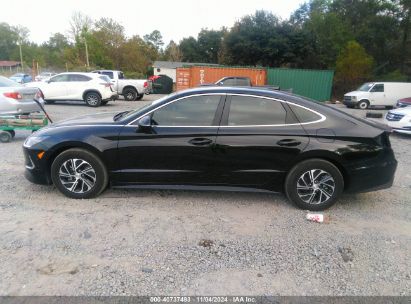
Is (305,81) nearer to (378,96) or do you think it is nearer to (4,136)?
(378,96)

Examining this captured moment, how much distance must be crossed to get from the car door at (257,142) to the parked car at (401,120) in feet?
22.9

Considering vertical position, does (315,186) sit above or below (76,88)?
below

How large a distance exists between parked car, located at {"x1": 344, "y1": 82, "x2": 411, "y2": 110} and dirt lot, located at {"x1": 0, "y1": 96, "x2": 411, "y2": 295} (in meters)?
17.8

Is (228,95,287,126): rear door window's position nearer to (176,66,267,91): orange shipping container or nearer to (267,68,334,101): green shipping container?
(176,66,267,91): orange shipping container

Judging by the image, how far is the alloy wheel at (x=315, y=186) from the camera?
3.78m

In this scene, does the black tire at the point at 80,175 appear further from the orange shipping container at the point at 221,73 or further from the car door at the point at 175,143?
the orange shipping container at the point at 221,73

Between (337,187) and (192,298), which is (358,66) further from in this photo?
(192,298)

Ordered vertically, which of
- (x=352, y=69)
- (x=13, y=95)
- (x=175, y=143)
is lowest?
(x=175, y=143)

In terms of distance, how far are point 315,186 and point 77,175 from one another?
10.1 ft

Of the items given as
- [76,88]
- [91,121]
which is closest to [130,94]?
[76,88]

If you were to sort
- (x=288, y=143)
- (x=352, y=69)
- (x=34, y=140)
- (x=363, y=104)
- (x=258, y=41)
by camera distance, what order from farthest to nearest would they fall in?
(x=258, y=41) < (x=352, y=69) < (x=363, y=104) < (x=34, y=140) < (x=288, y=143)

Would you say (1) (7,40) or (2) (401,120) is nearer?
(2) (401,120)

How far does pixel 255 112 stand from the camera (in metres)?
3.81

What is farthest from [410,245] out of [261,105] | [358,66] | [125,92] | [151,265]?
[358,66]
